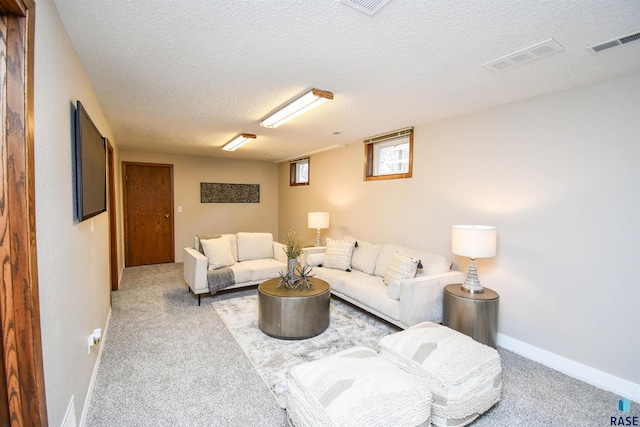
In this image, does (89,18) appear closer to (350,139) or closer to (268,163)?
(350,139)

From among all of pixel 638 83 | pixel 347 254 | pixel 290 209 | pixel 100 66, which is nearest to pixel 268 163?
pixel 290 209

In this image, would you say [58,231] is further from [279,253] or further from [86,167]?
[279,253]

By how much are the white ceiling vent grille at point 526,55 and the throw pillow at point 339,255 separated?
2816 mm

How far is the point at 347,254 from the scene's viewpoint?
14.2ft

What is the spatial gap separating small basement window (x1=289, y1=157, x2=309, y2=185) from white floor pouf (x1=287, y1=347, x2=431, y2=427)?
15.4 feet

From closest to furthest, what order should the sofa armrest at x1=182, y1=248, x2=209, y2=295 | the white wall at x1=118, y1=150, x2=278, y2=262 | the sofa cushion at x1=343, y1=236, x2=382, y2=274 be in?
the sofa armrest at x1=182, y1=248, x2=209, y2=295 < the sofa cushion at x1=343, y1=236, x2=382, y2=274 < the white wall at x1=118, y1=150, x2=278, y2=262

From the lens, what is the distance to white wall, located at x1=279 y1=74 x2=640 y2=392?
7.46 ft

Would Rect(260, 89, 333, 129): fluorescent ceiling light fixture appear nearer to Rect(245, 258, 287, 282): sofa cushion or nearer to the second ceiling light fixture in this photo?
the second ceiling light fixture

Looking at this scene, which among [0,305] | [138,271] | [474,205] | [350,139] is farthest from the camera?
[138,271]

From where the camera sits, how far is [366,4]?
148 centimetres

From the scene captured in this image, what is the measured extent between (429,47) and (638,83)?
1.65 m

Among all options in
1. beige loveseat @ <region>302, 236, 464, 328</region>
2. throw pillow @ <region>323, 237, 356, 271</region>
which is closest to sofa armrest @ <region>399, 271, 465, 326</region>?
beige loveseat @ <region>302, 236, 464, 328</region>

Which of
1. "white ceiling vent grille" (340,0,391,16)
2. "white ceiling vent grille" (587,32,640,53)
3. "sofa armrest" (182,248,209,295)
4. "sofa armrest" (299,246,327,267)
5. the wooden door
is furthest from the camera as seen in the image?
the wooden door

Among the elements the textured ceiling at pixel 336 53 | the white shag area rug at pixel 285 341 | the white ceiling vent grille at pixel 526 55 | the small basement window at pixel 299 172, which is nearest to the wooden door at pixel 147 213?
the small basement window at pixel 299 172
